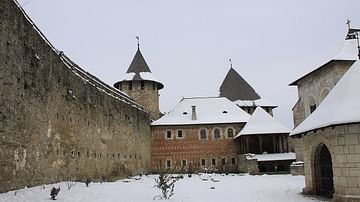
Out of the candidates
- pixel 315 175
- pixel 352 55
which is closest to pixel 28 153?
pixel 315 175

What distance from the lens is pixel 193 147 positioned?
34.4 m

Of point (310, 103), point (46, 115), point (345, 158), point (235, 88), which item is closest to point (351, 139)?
point (345, 158)

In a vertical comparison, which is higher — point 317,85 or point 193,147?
point 317,85

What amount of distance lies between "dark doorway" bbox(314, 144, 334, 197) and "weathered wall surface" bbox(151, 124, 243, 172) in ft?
71.0

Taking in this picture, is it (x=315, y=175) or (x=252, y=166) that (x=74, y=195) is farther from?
(x=252, y=166)

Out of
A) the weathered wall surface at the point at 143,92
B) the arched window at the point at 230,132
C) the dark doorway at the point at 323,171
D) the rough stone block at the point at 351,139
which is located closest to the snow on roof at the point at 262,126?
the arched window at the point at 230,132

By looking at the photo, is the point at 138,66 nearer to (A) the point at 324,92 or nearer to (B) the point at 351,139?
(A) the point at 324,92

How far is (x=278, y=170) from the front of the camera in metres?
29.3

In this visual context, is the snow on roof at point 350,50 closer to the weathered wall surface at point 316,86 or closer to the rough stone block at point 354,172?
the weathered wall surface at point 316,86

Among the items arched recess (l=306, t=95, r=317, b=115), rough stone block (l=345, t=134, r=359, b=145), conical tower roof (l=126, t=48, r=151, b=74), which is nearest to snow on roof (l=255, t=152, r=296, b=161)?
arched recess (l=306, t=95, r=317, b=115)

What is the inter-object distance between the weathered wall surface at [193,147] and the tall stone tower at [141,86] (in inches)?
136

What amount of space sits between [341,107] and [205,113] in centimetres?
2512

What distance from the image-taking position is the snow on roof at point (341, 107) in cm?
1029

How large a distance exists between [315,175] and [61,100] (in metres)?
9.45
